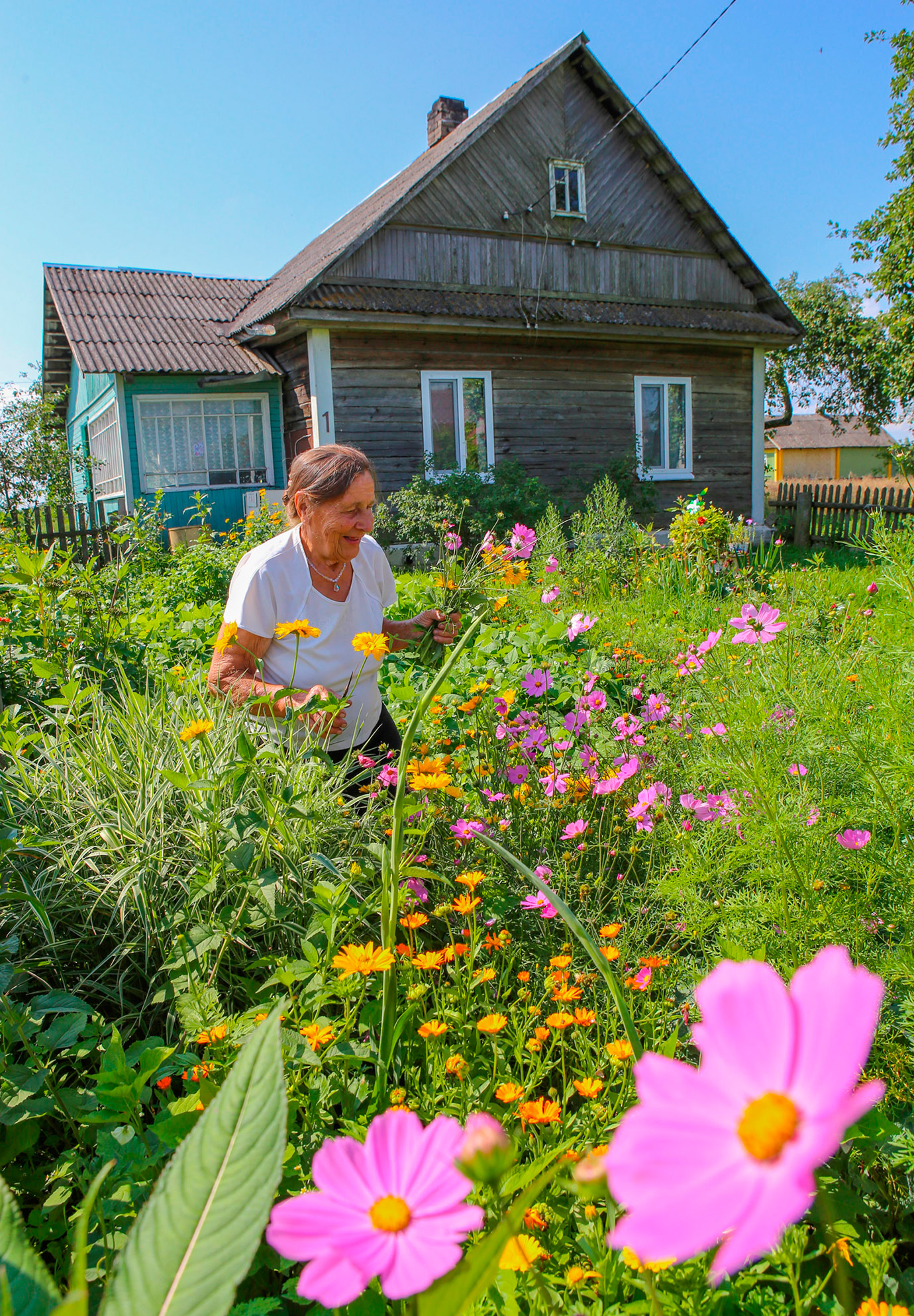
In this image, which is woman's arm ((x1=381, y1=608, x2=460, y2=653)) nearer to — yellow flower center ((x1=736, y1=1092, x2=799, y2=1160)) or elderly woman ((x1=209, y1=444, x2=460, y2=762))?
elderly woman ((x1=209, y1=444, x2=460, y2=762))

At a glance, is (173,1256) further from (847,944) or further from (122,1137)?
(847,944)

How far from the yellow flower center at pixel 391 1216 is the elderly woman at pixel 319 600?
1.93 metres

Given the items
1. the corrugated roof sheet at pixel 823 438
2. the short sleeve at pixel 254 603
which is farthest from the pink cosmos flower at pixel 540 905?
the corrugated roof sheet at pixel 823 438

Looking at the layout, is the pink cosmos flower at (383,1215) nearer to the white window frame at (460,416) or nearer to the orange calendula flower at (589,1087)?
the orange calendula flower at (589,1087)

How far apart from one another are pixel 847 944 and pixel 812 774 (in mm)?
346

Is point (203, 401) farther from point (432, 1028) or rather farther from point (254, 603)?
point (432, 1028)

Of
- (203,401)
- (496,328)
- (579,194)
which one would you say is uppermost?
(579,194)

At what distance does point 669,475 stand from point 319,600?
10.7 m

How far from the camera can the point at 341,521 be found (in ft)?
8.25

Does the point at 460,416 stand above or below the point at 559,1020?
above

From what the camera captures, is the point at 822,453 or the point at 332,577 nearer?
the point at 332,577

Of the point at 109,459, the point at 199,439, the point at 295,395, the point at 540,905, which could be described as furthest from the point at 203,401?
the point at 540,905

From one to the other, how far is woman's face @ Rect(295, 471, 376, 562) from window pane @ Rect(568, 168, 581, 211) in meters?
10.9

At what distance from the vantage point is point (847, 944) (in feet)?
4.80
